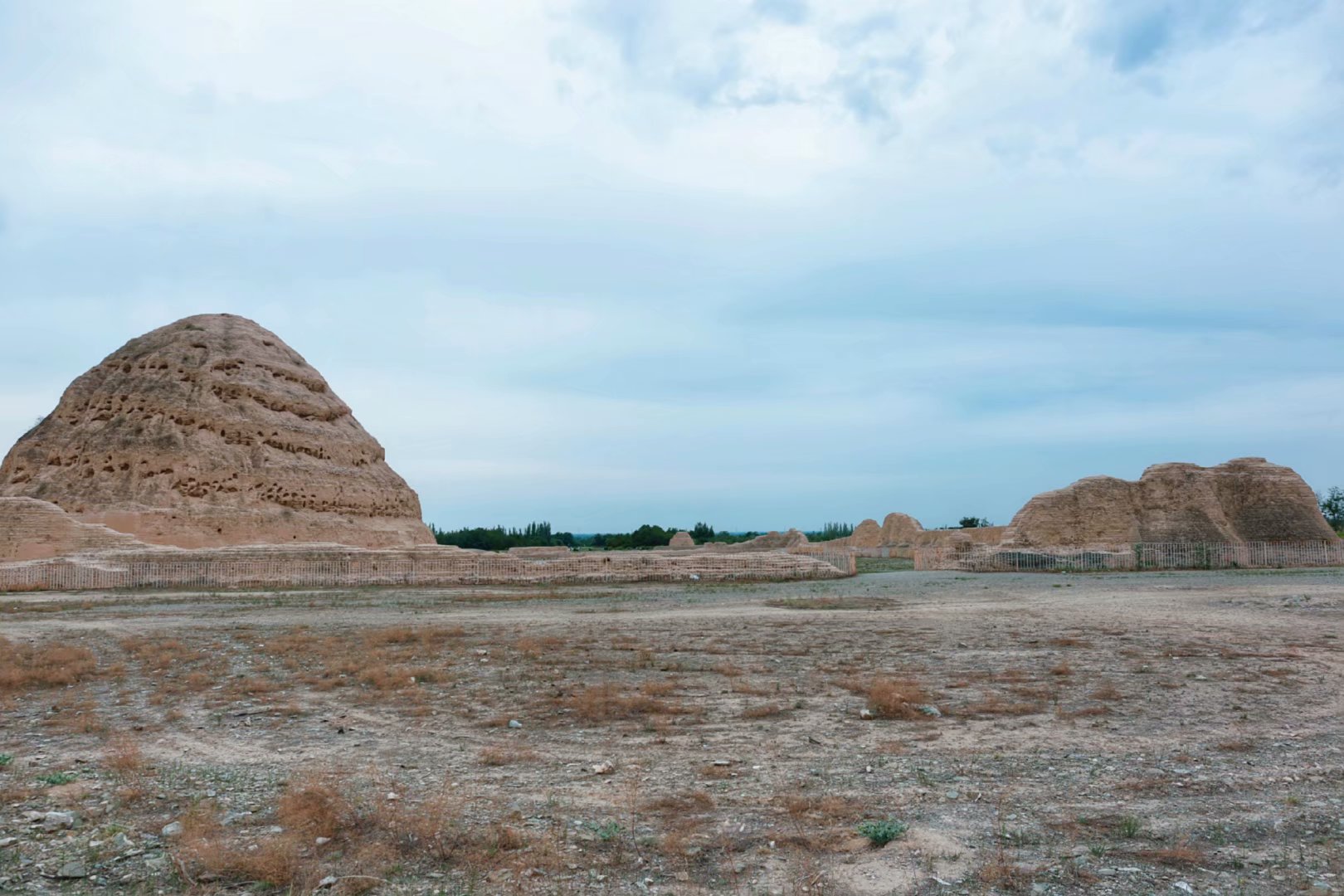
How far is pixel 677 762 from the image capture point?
5621 millimetres

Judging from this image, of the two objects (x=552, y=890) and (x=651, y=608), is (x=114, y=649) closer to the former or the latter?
(x=651, y=608)

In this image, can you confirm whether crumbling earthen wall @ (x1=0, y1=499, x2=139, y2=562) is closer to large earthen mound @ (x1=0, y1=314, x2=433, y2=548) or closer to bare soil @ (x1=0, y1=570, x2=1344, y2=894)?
large earthen mound @ (x1=0, y1=314, x2=433, y2=548)

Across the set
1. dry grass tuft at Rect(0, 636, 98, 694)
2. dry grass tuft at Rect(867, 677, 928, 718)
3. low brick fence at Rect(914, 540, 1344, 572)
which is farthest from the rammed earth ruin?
dry grass tuft at Rect(867, 677, 928, 718)

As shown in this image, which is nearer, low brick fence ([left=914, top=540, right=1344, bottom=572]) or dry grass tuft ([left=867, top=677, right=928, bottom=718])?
dry grass tuft ([left=867, top=677, right=928, bottom=718])

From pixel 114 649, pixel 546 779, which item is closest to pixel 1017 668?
pixel 546 779

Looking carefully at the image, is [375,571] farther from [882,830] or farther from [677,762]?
[882,830]

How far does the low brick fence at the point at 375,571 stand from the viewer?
23.8 m

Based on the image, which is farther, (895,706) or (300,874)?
(895,706)

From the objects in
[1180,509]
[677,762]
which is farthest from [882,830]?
[1180,509]

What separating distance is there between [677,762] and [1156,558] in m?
31.7

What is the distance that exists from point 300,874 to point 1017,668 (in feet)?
25.3

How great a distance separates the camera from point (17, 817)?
4.52 metres

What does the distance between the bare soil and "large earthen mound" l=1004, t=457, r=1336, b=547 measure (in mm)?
22270

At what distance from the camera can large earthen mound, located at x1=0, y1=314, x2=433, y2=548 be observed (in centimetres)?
3325
